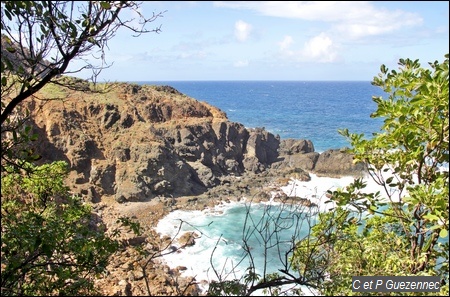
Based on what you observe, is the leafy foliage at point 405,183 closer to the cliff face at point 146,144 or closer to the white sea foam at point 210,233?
the white sea foam at point 210,233

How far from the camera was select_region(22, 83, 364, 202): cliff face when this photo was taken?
32938mm

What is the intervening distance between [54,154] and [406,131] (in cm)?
3394

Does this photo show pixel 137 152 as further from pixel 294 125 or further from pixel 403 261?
pixel 294 125

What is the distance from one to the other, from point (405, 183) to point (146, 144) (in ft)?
104

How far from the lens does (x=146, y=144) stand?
3497 cm

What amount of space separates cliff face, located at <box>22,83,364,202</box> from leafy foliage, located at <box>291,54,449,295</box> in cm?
2661

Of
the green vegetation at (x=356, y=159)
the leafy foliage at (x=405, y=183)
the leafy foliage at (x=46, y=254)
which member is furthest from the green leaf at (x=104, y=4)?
the leafy foliage at (x=405, y=183)

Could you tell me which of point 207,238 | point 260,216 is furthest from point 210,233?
point 260,216

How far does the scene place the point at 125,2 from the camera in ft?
12.1

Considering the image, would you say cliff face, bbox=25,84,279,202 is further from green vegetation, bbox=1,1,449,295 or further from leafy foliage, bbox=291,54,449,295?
leafy foliage, bbox=291,54,449,295

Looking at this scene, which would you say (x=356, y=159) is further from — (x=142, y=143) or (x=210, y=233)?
(x=142, y=143)

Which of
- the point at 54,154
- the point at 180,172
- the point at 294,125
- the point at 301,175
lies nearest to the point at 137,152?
the point at 180,172

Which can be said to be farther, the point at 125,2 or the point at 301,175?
the point at 301,175

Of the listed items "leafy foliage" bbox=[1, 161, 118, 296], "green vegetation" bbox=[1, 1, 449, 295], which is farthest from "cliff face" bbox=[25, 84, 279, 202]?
"green vegetation" bbox=[1, 1, 449, 295]
